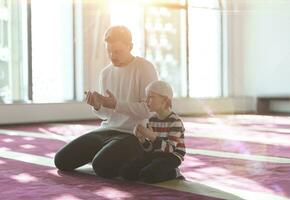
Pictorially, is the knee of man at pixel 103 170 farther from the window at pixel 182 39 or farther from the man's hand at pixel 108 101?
the window at pixel 182 39

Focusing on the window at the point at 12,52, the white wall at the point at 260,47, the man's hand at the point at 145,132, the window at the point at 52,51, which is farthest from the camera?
the white wall at the point at 260,47

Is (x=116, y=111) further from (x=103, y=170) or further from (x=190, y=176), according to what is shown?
(x=190, y=176)

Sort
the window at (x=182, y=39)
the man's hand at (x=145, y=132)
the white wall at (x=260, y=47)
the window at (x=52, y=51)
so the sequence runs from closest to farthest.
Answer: the man's hand at (x=145, y=132), the window at (x=52, y=51), the window at (x=182, y=39), the white wall at (x=260, y=47)

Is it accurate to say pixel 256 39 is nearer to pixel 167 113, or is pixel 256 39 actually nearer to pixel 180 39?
pixel 180 39

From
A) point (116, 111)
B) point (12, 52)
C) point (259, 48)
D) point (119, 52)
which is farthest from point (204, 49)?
point (116, 111)

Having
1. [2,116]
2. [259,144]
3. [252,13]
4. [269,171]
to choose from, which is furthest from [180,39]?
[269,171]

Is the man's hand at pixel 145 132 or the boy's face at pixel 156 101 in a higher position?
the boy's face at pixel 156 101

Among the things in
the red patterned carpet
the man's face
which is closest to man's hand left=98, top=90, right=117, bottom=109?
the man's face

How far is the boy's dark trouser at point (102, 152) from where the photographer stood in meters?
2.76

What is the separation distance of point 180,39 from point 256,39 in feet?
4.84

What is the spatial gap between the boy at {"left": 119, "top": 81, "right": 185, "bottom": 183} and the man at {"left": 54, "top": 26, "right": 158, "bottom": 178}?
0.32 feet

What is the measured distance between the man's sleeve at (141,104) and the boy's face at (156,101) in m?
0.16

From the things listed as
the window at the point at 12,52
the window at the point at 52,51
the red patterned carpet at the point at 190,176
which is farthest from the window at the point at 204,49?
the red patterned carpet at the point at 190,176

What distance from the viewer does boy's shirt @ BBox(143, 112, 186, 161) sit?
2656mm
